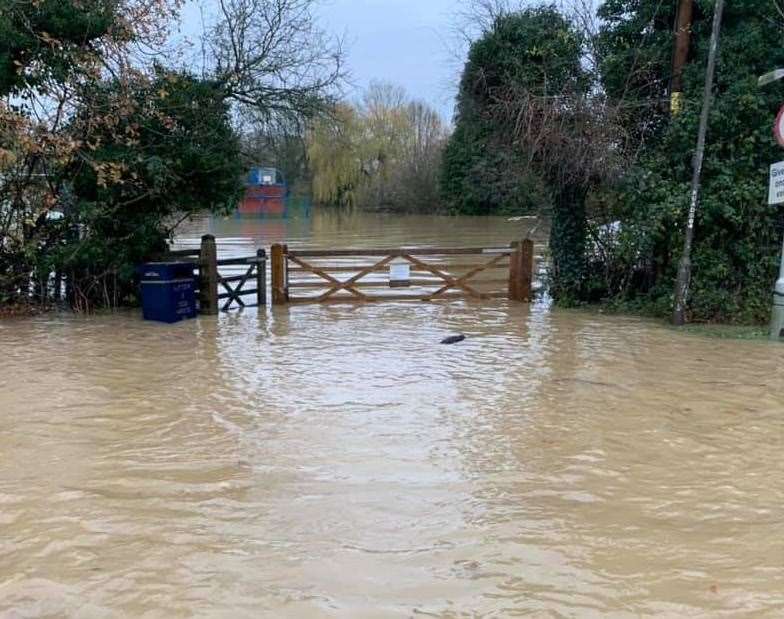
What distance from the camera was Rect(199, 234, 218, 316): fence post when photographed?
12.4m

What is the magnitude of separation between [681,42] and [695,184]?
298cm

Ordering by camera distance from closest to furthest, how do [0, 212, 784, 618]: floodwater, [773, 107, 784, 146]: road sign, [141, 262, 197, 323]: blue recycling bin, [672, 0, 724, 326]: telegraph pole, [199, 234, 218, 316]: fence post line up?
[0, 212, 784, 618]: floodwater < [773, 107, 784, 146]: road sign < [672, 0, 724, 326]: telegraph pole < [141, 262, 197, 323]: blue recycling bin < [199, 234, 218, 316]: fence post

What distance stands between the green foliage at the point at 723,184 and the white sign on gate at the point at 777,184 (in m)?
1.08

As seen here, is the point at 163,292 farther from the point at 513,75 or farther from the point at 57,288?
the point at 513,75

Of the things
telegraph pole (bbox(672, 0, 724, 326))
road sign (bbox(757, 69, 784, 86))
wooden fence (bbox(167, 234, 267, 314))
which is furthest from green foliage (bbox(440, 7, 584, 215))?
wooden fence (bbox(167, 234, 267, 314))

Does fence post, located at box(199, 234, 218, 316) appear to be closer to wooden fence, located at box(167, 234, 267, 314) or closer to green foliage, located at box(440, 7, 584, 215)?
wooden fence, located at box(167, 234, 267, 314)

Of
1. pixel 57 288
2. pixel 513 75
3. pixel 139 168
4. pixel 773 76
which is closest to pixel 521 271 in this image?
pixel 513 75

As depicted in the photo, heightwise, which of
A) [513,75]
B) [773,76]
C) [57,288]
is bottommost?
[57,288]

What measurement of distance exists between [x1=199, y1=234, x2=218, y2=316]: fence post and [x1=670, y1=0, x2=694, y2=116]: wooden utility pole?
26.8 ft

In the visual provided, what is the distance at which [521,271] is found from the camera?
1384cm

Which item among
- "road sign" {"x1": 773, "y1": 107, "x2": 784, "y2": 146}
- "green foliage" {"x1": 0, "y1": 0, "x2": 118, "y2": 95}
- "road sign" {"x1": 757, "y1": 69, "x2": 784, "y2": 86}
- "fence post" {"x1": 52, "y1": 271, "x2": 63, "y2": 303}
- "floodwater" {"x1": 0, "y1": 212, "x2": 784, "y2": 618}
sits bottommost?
"floodwater" {"x1": 0, "y1": 212, "x2": 784, "y2": 618}

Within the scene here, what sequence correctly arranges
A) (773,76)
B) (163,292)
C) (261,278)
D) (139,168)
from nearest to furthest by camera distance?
(773,76) → (163,292) → (139,168) → (261,278)

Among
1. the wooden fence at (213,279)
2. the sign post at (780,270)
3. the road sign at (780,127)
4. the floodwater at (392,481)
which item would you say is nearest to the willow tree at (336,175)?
the wooden fence at (213,279)

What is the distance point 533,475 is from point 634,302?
325 inches
